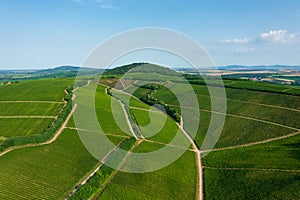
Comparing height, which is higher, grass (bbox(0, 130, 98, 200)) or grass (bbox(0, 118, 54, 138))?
grass (bbox(0, 118, 54, 138))

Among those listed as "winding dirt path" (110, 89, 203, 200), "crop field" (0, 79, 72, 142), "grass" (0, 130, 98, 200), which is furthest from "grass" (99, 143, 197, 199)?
"crop field" (0, 79, 72, 142)

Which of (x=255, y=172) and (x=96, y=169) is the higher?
(x=96, y=169)

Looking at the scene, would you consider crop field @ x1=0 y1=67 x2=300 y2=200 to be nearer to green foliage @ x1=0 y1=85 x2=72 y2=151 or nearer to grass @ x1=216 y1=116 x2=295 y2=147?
grass @ x1=216 y1=116 x2=295 y2=147

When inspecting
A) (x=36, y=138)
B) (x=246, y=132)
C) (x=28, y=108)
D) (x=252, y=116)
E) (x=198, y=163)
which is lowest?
(x=198, y=163)

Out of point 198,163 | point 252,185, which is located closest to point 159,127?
point 198,163

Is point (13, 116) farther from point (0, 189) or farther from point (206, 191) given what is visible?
point (206, 191)

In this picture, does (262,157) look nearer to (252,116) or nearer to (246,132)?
(246,132)

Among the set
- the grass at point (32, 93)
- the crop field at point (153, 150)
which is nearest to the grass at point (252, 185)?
the crop field at point (153, 150)
